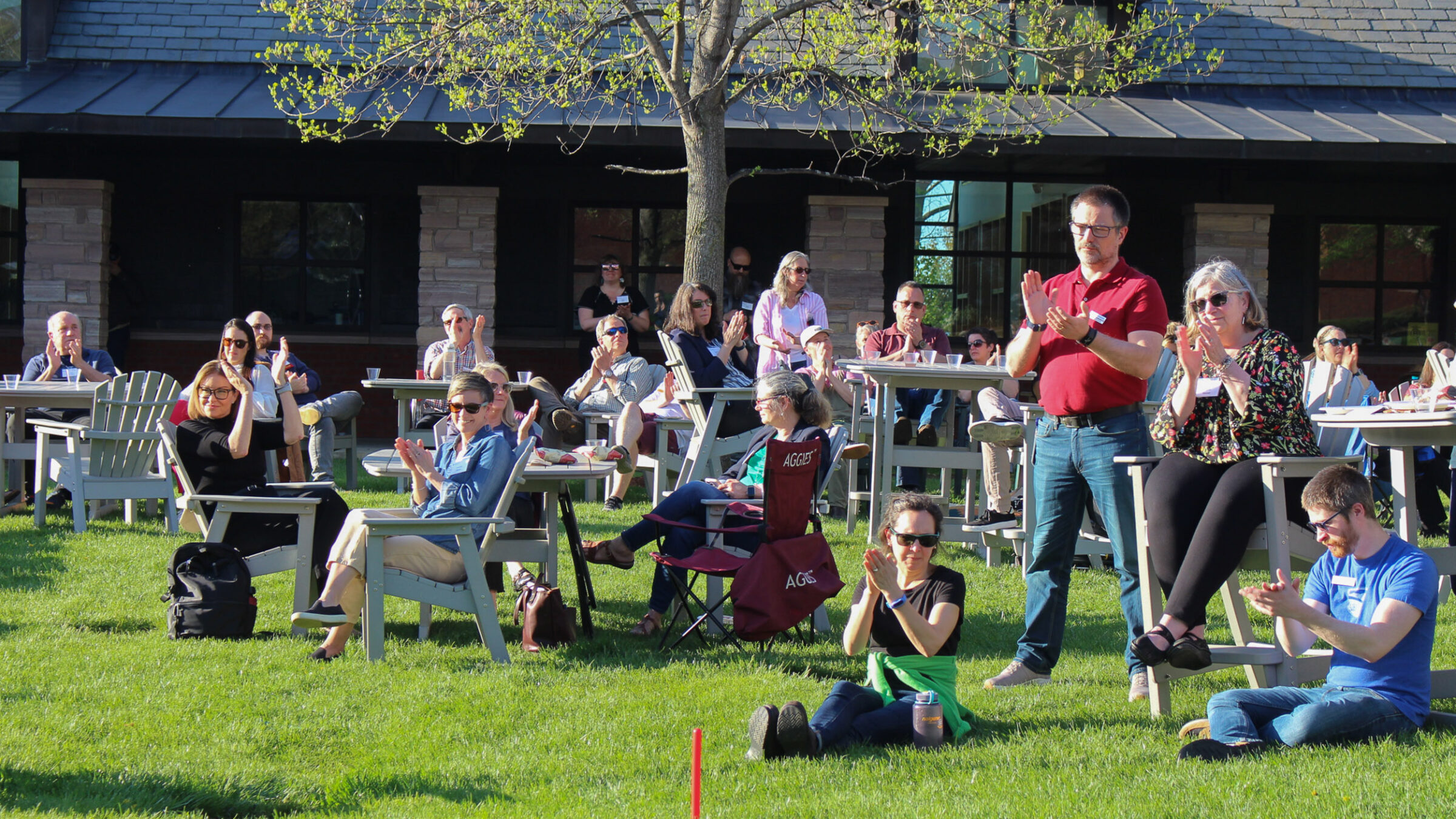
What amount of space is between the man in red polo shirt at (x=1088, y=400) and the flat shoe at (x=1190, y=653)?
0.47 metres

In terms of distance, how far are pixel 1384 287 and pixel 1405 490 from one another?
423 inches

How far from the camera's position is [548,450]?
656 centimetres

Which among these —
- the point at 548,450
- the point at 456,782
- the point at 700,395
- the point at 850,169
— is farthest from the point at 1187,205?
the point at 456,782

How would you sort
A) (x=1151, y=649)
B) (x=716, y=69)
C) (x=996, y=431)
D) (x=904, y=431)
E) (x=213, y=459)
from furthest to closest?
(x=716, y=69)
(x=904, y=431)
(x=996, y=431)
(x=213, y=459)
(x=1151, y=649)

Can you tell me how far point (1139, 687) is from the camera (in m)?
4.80

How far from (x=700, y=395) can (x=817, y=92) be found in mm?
5394

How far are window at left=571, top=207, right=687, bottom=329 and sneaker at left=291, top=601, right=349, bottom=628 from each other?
895cm

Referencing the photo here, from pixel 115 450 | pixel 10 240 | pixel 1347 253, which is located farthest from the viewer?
pixel 1347 253

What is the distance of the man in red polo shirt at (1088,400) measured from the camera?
4.57 metres

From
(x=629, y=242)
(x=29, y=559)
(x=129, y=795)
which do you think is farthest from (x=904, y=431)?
(x=629, y=242)

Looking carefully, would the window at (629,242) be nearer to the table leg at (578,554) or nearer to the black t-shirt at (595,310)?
the black t-shirt at (595,310)

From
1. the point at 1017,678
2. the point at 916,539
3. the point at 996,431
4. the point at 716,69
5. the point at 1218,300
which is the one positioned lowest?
the point at 1017,678

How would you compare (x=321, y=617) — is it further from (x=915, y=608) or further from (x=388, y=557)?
(x=915, y=608)

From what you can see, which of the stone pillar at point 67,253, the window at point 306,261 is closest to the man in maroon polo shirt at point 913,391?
the window at point 306,261
